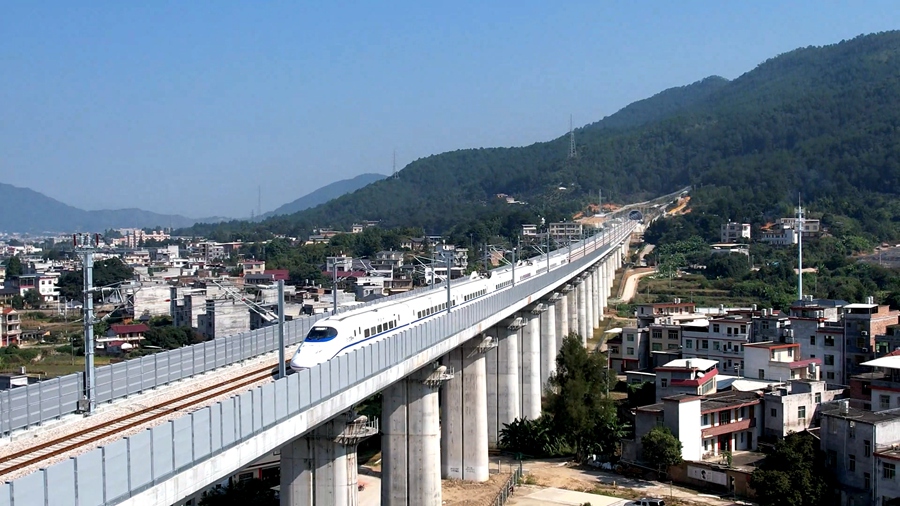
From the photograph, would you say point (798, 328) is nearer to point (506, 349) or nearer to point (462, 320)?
point (506, 349)

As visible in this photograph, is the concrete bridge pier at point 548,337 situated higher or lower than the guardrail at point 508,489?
higher

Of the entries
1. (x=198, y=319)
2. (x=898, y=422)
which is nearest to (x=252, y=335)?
(x=898, y=422)

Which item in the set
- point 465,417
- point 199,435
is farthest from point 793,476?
point 199,435

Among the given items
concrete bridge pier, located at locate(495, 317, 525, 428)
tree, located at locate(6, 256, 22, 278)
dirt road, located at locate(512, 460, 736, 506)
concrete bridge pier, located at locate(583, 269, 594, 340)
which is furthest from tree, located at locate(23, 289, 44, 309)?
dirt road, located at locate(512, 460, 736, 506)

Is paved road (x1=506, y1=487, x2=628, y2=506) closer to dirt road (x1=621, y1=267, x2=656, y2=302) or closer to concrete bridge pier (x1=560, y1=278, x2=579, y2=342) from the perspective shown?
concrete bridge pier (x1=560, y1=278, x2=579, y2=342)

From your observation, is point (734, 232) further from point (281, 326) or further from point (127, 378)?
point (127, 378)

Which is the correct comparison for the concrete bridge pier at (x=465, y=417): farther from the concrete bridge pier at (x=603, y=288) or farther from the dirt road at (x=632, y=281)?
the dirt road at (x=632, y=281)

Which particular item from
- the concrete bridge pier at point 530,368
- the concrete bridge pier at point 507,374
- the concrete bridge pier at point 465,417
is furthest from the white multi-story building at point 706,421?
the concrete bridge pier at point 530,368
